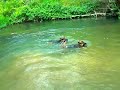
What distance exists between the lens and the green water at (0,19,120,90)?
530 inches

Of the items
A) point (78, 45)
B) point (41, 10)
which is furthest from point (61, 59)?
point (41, 10)

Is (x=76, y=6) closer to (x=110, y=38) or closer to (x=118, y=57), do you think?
(x=110, y=38)

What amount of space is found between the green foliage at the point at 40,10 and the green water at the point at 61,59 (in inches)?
138

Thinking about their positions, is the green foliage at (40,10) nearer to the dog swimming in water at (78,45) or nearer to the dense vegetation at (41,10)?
the dense vegetation at (41,10)

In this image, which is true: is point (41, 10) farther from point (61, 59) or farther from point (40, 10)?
point (61, 59)

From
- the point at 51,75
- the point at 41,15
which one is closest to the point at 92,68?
the point at 51,75

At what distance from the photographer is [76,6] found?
99.6 ft

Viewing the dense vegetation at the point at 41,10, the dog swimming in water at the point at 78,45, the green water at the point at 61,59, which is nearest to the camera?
the green water at the point at 61,59

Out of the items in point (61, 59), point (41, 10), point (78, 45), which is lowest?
point (61, 59)

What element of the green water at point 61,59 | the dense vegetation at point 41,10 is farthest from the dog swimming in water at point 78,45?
the dense vegetation at point 41,10

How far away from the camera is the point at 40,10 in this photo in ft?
97.1

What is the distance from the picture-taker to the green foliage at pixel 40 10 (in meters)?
29.2

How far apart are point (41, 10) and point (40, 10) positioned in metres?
0.09

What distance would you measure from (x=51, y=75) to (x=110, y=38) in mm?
7240
